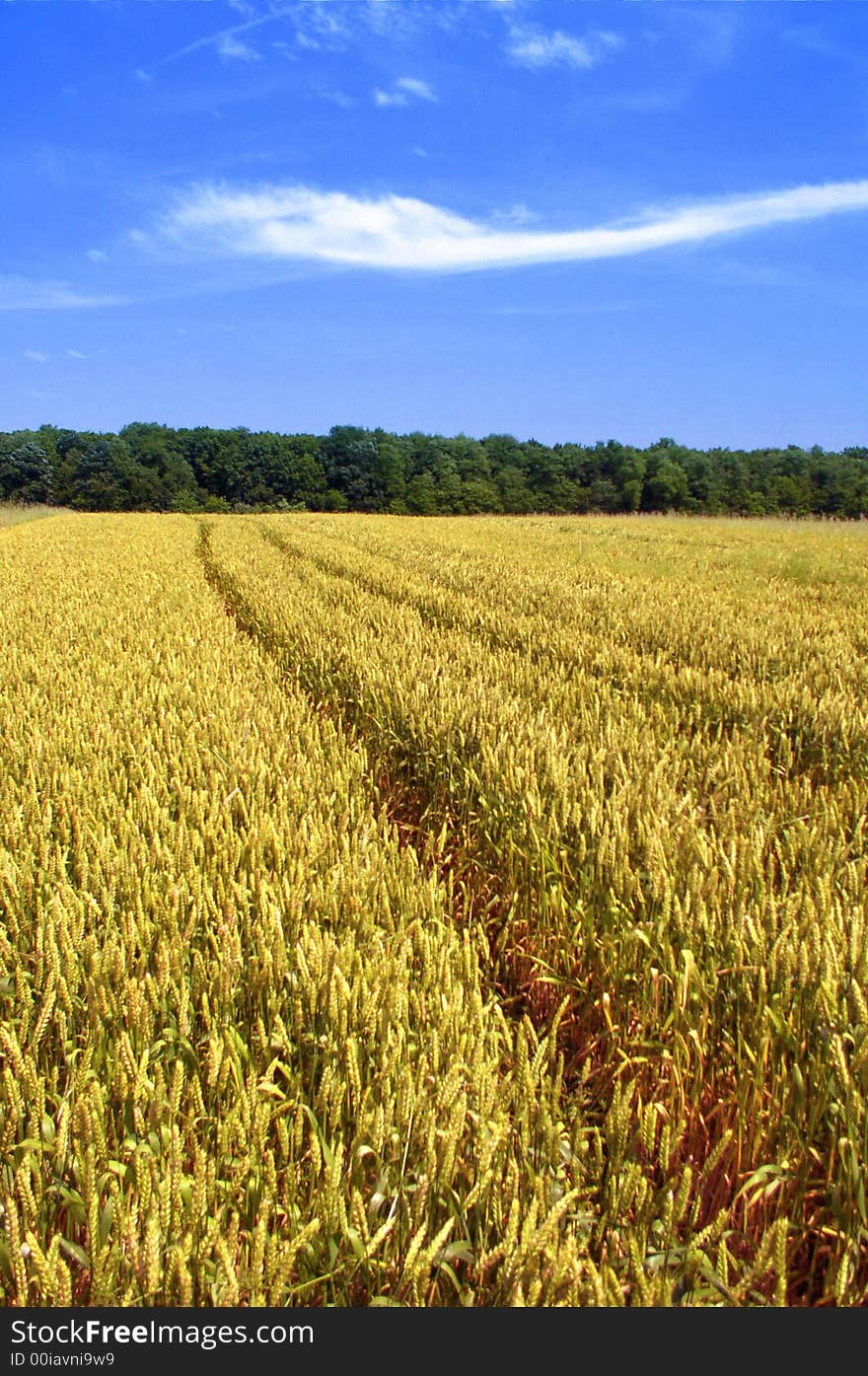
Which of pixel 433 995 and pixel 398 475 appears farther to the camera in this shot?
pixel 398 475

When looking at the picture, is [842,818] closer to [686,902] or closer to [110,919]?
[686,902]

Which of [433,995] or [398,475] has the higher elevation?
[398,475]

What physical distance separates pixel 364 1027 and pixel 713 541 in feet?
71.6

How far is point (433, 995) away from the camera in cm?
181

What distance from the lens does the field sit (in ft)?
4.15

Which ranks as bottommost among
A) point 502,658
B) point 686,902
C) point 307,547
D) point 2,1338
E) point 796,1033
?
point 2,1338

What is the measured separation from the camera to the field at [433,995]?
1266 mm

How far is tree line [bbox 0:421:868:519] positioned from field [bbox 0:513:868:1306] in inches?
2754

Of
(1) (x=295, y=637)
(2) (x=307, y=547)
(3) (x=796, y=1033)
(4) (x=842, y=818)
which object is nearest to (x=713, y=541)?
(2) (x=307, y=547)

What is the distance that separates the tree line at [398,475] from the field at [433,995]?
69960mm

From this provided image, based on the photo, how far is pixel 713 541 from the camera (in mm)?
21578

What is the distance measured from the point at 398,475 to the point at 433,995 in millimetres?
79570

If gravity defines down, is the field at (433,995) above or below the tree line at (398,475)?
below

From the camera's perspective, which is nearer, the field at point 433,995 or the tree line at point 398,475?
the field at point 433,995
